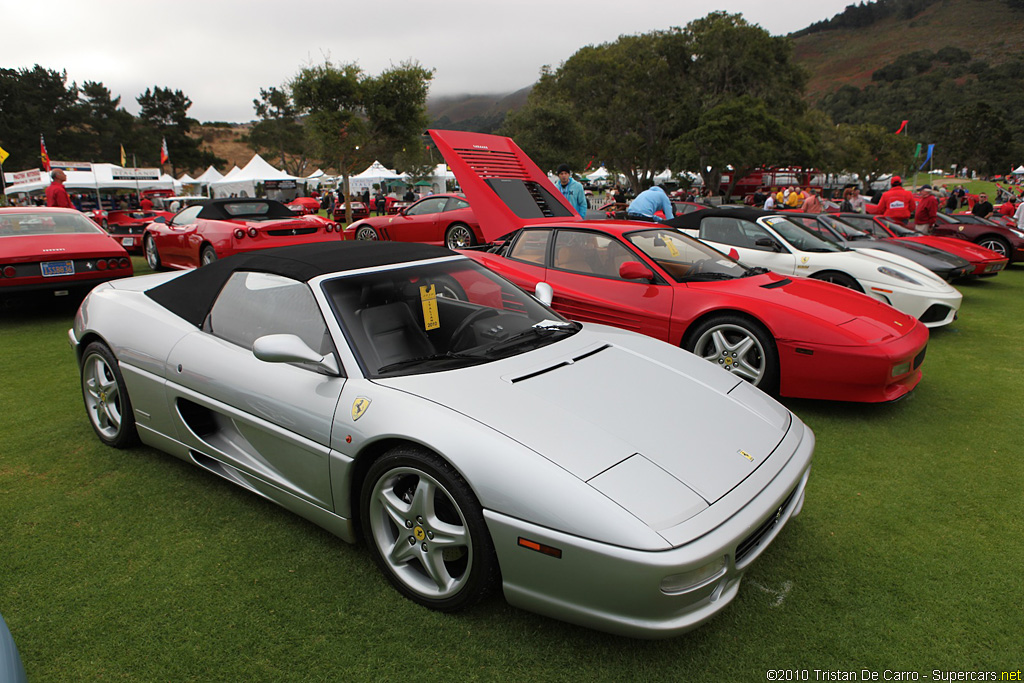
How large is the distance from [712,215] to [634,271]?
11.0ft

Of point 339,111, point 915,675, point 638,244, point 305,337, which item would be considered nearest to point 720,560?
point 915,675

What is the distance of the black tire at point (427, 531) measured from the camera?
1.97m

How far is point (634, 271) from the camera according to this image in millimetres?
4438

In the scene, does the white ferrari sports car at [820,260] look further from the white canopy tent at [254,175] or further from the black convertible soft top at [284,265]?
the white canopy tent at [254,175]

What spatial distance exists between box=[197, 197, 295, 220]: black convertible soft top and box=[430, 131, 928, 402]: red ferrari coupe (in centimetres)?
496

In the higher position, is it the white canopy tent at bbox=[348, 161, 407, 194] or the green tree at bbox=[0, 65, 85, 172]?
the green tree at bbox=[0, 65, 85, 172]

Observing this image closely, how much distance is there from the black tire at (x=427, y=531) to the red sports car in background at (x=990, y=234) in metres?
13.2

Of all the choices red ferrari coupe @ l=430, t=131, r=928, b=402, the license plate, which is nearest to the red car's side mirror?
red ferrari coupe @ l=430, t=131, r=928, b=402

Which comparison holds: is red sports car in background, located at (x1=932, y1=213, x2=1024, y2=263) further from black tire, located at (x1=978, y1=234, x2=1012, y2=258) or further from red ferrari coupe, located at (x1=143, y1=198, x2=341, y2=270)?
red ferrari coupe, located at (x1=143, y1=198, x2=341, y2=270)

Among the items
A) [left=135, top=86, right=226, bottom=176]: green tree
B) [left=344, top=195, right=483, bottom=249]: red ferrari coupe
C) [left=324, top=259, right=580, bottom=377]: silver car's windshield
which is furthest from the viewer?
[left=135, top=86, right=226, bottom=176]: green tree

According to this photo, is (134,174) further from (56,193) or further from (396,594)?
(396,594)

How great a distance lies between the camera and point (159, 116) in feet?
230

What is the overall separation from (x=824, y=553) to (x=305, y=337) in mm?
2365

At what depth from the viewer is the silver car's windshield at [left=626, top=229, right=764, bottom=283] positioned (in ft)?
15.2
